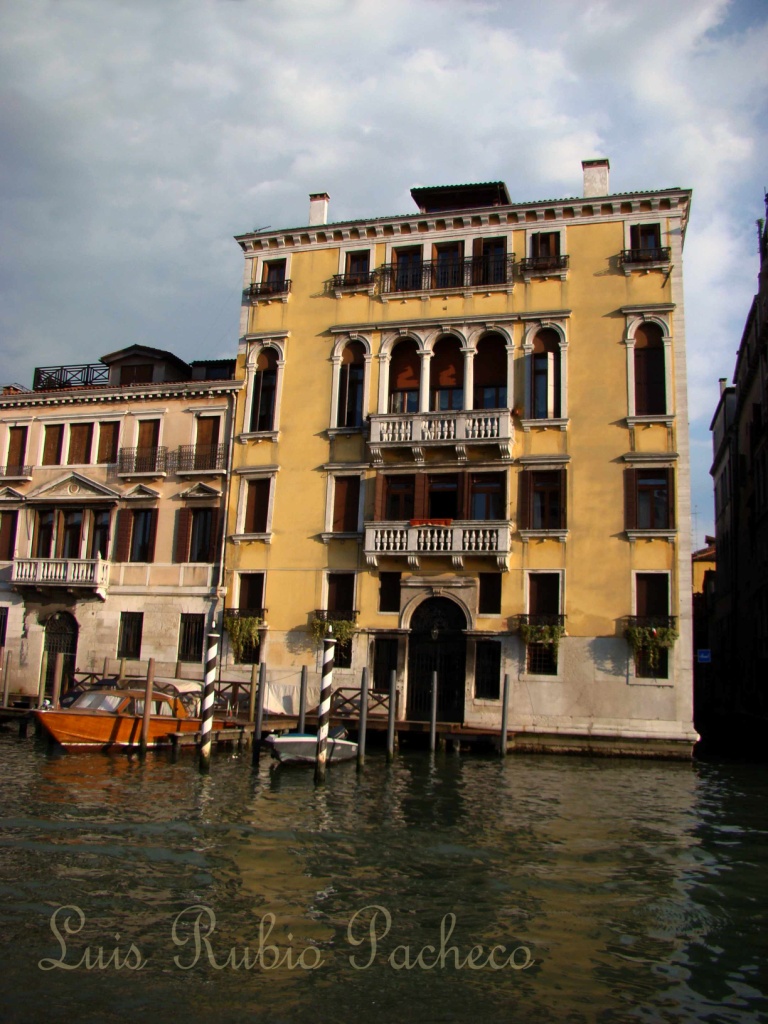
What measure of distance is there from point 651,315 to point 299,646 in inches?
532

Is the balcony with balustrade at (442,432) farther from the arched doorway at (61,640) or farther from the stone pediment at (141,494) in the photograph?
the arched doorway at (61,640)

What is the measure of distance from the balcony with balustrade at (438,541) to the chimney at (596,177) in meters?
10.3

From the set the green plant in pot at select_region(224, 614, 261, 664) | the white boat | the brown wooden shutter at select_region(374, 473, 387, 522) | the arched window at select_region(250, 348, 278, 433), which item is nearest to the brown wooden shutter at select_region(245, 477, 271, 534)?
the arched window at select_region(250, 348, 278, 433)

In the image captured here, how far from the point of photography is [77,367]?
103ft

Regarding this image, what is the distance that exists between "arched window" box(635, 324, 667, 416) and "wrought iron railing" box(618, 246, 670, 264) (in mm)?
1854

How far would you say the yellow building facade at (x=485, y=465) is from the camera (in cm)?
2339

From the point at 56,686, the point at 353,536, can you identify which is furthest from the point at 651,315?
the point at 56,686

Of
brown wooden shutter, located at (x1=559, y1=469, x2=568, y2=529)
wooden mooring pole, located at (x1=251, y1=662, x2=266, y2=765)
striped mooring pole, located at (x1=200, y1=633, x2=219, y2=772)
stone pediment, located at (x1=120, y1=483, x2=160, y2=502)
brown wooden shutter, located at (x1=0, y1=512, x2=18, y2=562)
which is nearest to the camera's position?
striped mooring pole, located at (x1=200, y1=633, x2=219, y2=772)

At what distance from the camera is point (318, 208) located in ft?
95.5

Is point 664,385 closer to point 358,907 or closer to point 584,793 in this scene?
point 584,793

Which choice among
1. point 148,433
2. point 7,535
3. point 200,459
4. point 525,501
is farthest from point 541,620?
point 7,535

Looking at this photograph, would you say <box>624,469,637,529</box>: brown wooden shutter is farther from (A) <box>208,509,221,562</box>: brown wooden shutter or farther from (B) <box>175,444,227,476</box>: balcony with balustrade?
(A) <box>208,509,221,562</box>: brown wooden shutter

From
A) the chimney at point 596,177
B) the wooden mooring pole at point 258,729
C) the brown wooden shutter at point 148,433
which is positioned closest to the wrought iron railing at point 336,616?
the wooden mooring pole at point 258,729

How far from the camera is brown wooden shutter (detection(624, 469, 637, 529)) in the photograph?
23562 mm
